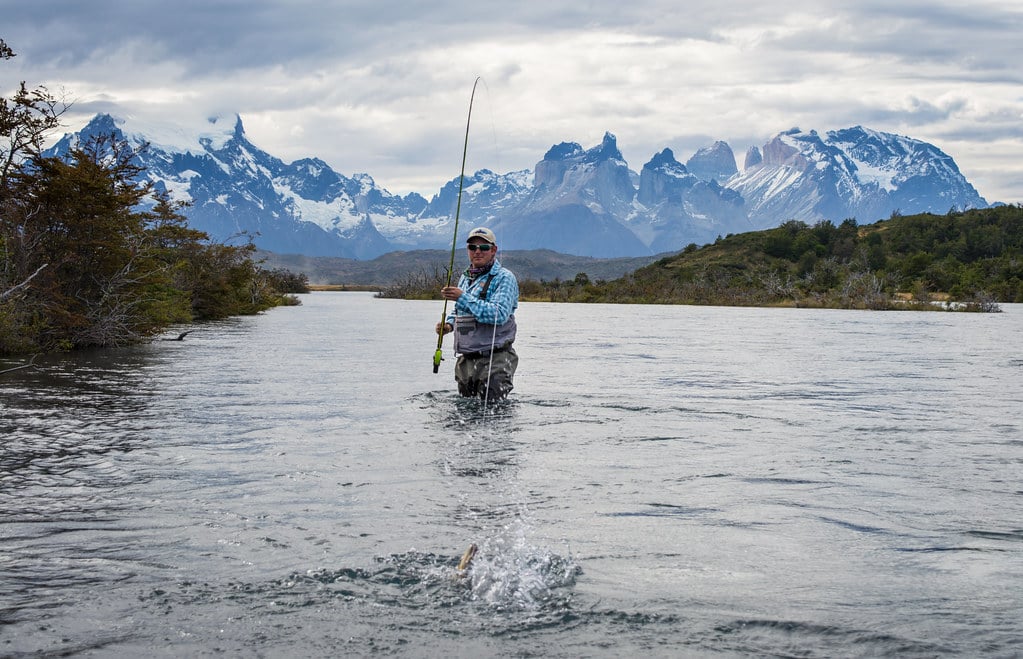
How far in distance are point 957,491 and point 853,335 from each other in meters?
32.8

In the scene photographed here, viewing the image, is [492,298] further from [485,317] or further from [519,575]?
A: [519,575]

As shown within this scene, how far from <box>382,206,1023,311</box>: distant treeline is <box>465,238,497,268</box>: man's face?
6867cm

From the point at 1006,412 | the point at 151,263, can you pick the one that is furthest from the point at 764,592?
the point at 151,263

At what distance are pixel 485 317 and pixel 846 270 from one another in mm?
102049

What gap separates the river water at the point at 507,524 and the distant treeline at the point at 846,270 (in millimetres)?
68455

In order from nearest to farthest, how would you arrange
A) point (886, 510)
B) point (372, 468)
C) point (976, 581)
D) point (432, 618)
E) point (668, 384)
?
point (432, 618)
point (976, 581)
point (886, 510)
point (372, 468)
point (668, 384)

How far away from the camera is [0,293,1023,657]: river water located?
16.8ft

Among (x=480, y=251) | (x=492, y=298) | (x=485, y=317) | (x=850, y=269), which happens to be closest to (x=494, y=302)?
(x=492, y=298)

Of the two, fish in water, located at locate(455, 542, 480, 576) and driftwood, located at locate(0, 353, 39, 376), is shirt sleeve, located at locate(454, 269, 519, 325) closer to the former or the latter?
fish in water, located at locate(455, 542, 480, 576)

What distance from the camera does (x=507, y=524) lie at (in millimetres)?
7285

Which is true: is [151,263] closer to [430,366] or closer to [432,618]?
[430,366]

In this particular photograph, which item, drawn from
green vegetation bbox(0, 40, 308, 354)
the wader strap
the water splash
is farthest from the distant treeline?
the water splash

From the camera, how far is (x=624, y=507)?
26.4 ft

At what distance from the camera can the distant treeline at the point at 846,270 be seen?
308 ft
